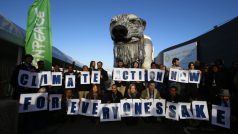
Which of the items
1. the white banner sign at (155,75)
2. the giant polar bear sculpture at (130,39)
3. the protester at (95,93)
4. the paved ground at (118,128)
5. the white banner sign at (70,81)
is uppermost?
the giant polar bear sculpture at (130,39)

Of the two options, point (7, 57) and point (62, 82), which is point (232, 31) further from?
point (7, 57)

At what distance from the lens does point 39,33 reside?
8430mm

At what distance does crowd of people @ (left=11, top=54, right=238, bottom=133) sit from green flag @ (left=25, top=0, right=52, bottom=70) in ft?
2.97

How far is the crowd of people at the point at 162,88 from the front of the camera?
6.45 meters

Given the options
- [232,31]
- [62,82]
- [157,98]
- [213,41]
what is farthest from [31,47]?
[213,41]

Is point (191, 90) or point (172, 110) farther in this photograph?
point (191, 90)

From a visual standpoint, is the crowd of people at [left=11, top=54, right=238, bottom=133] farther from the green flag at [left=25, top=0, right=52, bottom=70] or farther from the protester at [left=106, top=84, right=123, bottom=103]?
the green flag at [left=25, top=0, right=52, bottom=70]

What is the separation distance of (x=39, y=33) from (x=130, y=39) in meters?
3.45

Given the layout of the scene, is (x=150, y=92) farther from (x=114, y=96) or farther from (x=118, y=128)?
(x=118, y=128)

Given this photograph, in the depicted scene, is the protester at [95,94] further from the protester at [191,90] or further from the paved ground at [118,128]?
the protester at [191,90]

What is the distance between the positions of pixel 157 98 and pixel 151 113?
28.1 inches

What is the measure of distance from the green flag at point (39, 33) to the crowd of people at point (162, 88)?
35.6 inches

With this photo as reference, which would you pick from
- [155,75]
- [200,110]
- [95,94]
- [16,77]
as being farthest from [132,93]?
[16,77]

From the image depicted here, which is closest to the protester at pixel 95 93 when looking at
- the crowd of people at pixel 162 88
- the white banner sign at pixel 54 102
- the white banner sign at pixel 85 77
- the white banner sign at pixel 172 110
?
the crowd of people at pixel 162 88
